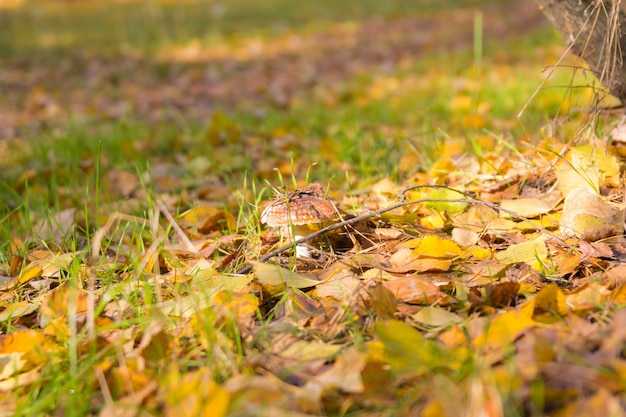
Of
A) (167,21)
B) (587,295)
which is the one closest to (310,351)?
(587,295)

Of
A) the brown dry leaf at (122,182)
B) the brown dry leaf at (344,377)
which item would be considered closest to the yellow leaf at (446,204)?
the brown dry leaf at (344,377)

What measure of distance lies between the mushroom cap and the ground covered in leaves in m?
0.05

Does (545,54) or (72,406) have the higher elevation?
Answer: (72,406)

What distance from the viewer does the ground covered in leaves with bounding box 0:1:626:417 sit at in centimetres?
107

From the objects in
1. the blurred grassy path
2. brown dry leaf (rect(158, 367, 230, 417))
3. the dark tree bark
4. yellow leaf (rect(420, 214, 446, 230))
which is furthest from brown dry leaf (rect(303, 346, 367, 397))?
the blurred grassy path

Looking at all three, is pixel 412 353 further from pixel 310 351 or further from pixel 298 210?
pixel 298 210

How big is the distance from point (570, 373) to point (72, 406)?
0.85 m

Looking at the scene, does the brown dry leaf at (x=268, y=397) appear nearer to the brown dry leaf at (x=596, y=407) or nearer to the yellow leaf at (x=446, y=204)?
the brown dry leaf at (x=596, y=407)

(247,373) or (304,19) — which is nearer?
(247,373)

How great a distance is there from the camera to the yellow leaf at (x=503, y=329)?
1156 millimetres

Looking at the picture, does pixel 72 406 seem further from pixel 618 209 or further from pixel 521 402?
pixel 618 209

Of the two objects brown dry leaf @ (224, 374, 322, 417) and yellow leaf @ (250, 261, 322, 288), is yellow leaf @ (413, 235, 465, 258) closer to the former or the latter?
yellow leaf @ (250, 261, 322, 288)

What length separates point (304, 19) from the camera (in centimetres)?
938

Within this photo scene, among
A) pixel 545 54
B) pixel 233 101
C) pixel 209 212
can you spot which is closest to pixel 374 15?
pixel 545 54
